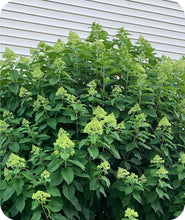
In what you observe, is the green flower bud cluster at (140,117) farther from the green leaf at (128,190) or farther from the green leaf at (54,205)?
the green leaf at (54,205)

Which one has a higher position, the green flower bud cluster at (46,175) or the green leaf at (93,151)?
the green leaf at (93,151)

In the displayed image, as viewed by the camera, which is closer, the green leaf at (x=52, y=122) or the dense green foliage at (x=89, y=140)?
the dense green foliage at (x=89, y=140)

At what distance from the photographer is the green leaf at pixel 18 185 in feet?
5.51

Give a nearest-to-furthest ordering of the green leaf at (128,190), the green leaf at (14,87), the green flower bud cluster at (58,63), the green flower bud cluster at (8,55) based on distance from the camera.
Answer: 1. the green leaf at (128,190)
2. the green flower bud cluster at (58,63)
3. the green leaf at (14,87)
4. the green flower bud cluster at (8,55)

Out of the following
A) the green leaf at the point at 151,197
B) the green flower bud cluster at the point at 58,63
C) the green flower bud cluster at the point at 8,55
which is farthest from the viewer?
the green flower bud cluster at the point at 8,55

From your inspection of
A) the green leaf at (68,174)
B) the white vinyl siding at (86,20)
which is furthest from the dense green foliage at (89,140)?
the white vinyl siding at (86,20)

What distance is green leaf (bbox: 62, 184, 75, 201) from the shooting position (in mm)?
1688

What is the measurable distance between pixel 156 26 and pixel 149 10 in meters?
0.26

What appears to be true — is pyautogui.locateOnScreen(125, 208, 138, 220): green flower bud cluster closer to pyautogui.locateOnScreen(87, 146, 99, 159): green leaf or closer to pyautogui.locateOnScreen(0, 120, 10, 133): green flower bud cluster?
pyautogui.locateOnScreen(87, 146, 99, 159): green leaf

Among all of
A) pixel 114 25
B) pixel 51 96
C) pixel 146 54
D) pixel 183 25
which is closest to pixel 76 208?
pixel 51 96

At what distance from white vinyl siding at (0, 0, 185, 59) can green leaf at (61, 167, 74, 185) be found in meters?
2.47

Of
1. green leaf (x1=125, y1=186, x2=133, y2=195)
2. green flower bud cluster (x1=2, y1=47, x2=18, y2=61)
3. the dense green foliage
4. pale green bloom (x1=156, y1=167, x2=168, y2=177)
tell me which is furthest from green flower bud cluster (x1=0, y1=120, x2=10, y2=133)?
pale green bloom (x1=156, y1=167, x2=168, y2=177)

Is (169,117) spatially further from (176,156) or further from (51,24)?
(51,24)

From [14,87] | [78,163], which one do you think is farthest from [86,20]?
[78,163]
